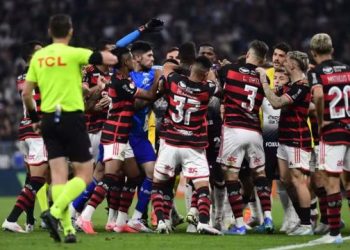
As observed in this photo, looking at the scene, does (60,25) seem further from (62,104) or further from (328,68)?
(328,68)

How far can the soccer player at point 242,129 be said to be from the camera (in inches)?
542

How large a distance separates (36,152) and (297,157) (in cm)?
344

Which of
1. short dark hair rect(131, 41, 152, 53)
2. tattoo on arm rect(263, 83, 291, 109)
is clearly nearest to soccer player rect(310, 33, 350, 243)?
tattoo on arm rect(263, 83, 291, 109)

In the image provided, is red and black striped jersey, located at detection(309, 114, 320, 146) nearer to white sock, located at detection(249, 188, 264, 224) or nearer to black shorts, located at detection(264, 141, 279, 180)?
black shorts, located at detection(264, 141, 279, 180)

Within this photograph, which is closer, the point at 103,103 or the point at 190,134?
the point at 190,134

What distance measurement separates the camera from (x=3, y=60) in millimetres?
30547

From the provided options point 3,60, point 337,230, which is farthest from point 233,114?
point 3,60

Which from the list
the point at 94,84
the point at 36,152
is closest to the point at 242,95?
the point at 94,84

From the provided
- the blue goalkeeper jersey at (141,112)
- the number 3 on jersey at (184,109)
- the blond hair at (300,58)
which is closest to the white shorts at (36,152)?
the blue goalkeeper jersey at (141,112)

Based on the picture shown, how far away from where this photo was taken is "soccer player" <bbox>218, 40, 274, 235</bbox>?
13758 millimetres

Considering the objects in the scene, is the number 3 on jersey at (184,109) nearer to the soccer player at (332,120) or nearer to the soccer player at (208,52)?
the soccer player at (208,52)

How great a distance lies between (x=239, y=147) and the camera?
1381 centimetres

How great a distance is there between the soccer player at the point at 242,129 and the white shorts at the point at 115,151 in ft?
4.21

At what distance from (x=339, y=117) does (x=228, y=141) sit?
6.35 feet
